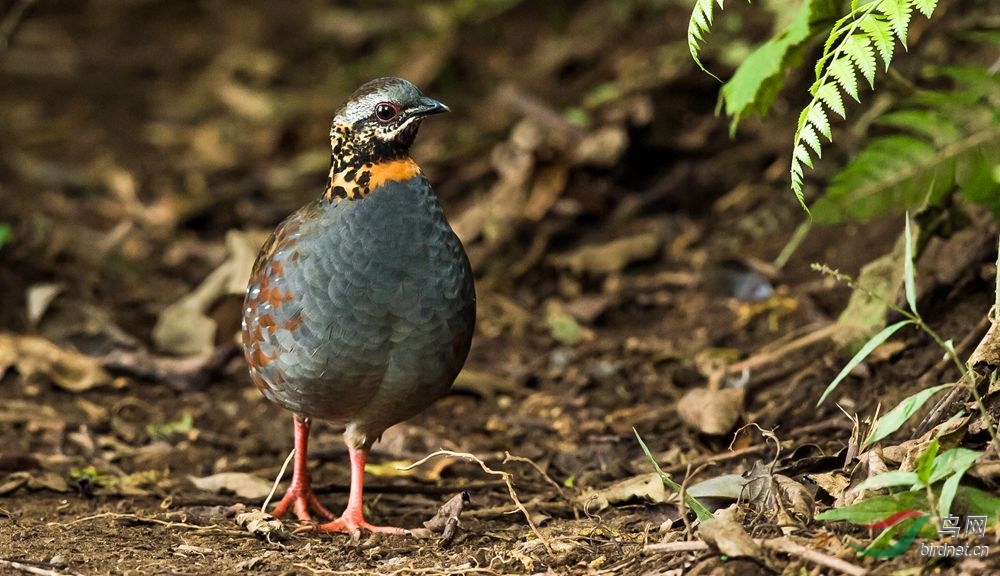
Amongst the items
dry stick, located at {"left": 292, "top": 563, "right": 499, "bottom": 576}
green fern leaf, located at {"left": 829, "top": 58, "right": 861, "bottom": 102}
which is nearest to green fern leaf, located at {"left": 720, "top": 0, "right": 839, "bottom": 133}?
green fern leaf, located at {"left": 829, "top": 58, "right": 861, "bottom": 102}

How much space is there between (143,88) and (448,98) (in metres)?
2.99

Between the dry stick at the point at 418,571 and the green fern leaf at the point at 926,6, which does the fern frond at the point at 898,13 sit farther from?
the dry stick at the point at 418,571

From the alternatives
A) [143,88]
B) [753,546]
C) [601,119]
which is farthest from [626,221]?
[143,88]

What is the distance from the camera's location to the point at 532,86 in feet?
29.0

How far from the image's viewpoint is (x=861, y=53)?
3.75m

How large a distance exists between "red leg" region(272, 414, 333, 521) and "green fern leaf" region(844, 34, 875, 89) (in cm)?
245

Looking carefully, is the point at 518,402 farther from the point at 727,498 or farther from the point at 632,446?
the point at 727,498

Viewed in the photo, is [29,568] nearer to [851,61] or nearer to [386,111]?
[386,111]

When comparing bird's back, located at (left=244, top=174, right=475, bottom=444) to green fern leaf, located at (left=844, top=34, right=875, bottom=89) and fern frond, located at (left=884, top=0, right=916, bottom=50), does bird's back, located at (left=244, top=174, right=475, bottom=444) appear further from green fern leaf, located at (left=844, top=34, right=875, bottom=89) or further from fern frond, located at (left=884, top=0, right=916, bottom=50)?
fern frond, located at (left=884, top=0, right=916, bottom=50)

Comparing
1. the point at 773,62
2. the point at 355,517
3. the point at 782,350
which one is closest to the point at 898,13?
the point at 773,62

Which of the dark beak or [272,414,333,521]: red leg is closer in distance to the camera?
the dark beak

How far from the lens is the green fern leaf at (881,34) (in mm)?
3689

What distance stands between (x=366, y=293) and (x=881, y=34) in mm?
1874

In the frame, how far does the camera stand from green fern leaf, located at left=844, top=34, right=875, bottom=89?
370 cm
